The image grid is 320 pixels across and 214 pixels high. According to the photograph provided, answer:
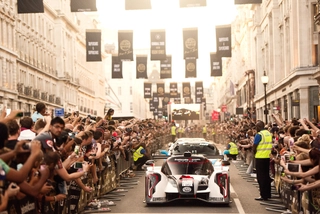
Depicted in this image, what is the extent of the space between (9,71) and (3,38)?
9.82ft

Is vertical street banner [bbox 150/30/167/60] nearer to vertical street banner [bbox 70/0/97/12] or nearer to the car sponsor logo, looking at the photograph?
vertical street banner [bbox 70/0/97/12]

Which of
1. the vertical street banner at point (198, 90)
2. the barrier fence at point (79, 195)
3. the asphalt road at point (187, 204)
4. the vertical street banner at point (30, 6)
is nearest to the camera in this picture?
the barrier fence at point (79, 195)

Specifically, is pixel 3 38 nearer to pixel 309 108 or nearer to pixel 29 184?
pixel 309 108

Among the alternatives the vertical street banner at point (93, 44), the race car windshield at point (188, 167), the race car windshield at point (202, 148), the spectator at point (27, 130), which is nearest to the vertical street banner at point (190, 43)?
the vertical street banner at point (93, 44)

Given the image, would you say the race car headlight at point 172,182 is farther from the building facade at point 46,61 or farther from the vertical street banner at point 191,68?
the building facade at point 46,61

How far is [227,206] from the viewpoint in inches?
602

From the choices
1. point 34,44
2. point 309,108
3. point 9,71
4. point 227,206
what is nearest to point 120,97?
point 34,44

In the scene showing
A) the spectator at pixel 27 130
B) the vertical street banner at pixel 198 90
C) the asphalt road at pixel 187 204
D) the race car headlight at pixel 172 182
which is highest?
the vertical street banner at pixel 198 90

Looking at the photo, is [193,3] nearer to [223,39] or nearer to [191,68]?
[223,39]

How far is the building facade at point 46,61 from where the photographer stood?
181 feet

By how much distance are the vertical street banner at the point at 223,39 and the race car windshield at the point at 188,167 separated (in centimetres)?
2464

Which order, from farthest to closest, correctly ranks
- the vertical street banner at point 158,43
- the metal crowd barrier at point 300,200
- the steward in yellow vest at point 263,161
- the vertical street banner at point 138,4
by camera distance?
the vertical street banner at point 158,43
the vertical street banner at point 138,4
the steward in yellow vest at point 263,161
the metal crowd barrier at point 300,200

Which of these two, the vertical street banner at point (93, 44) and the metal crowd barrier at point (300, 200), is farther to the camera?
the vertical street banner at point (93, 44)

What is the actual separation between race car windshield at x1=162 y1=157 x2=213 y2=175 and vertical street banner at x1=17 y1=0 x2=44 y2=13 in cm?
1154
